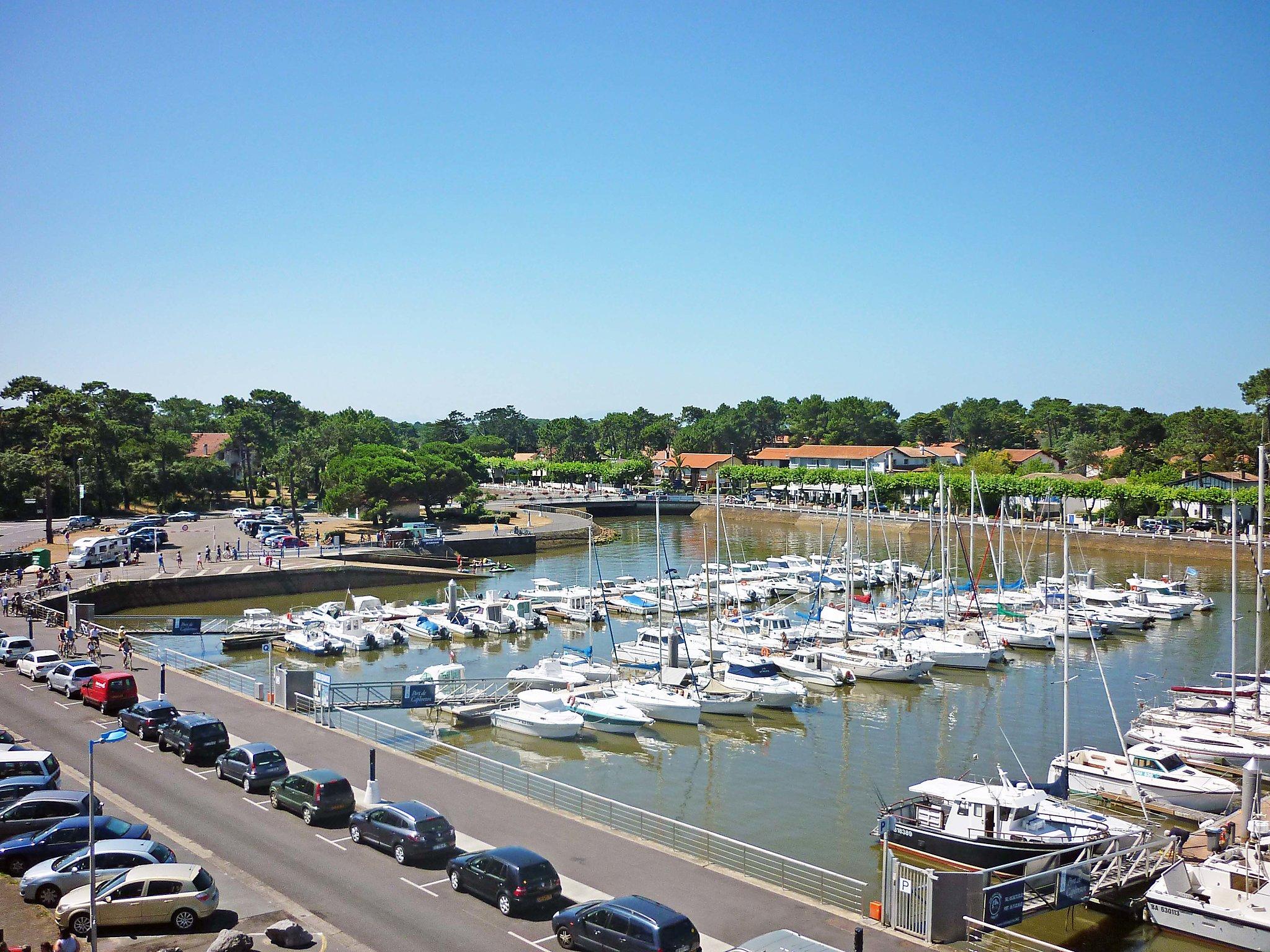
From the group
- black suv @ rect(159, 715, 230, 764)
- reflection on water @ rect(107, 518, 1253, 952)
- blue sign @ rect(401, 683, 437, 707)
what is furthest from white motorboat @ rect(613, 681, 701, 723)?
black suv @ rect(159, 715, 230, 764)

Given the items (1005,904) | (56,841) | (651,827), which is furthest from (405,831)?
(1005,904)

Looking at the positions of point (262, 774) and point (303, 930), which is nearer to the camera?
point (303, 930)

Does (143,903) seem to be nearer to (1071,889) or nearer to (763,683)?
(1071,889)

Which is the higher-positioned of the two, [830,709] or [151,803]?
[151,803]

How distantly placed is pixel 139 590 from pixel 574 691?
32.8 m

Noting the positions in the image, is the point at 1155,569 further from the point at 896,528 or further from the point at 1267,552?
the point at 896,528

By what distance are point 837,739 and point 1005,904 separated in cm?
1739

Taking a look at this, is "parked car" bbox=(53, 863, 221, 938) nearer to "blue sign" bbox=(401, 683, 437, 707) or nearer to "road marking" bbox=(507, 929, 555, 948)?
"road marking" bbox=(507, 929, 555, 948)

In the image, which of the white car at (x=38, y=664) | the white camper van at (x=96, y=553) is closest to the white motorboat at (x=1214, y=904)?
the white car at (x=38, y=664)

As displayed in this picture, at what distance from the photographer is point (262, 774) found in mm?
22094

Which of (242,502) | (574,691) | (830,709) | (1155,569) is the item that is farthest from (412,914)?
(242,502)

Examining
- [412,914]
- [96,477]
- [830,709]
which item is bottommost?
[830,709]

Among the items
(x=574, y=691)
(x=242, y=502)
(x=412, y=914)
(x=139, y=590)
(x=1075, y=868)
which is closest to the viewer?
(x=412, y=914)

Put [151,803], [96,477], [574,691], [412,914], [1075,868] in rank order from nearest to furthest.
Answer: [412,914], [1075,868], [151,803], [574,691], [96,477]
